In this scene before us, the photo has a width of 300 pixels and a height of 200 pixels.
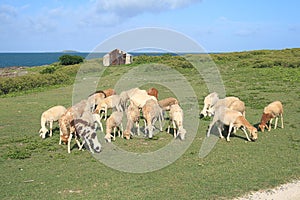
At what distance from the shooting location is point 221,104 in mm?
14312

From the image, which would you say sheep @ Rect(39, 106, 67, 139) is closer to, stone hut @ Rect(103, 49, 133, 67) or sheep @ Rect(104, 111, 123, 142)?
sheep @ Rect(104, 111, 123, 142)

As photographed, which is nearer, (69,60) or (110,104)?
(110,104)

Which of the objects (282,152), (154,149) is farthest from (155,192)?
(282,152)

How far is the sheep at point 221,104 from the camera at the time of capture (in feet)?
45.7

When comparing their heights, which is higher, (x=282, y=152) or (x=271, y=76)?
(x=271, y=76)

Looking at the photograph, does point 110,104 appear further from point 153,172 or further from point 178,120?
point 153,172

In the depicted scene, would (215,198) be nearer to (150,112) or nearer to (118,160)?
(118,160)

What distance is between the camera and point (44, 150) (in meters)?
11.6

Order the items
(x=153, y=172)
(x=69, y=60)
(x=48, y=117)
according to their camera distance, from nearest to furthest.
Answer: (x=153, y=172), (x=48, y=117), (x=69, y=60)

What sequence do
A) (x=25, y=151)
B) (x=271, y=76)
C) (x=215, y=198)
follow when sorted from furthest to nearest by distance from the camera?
1. (x=271, y=76)
2. (x=25, y=151)
3. (x=215, y=198)

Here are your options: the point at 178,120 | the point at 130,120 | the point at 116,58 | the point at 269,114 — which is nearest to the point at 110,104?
the point at 130,120

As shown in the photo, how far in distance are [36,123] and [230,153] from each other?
953 cm

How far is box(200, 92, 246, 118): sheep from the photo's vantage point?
1394 cm

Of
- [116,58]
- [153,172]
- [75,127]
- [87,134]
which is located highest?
[116,58]
